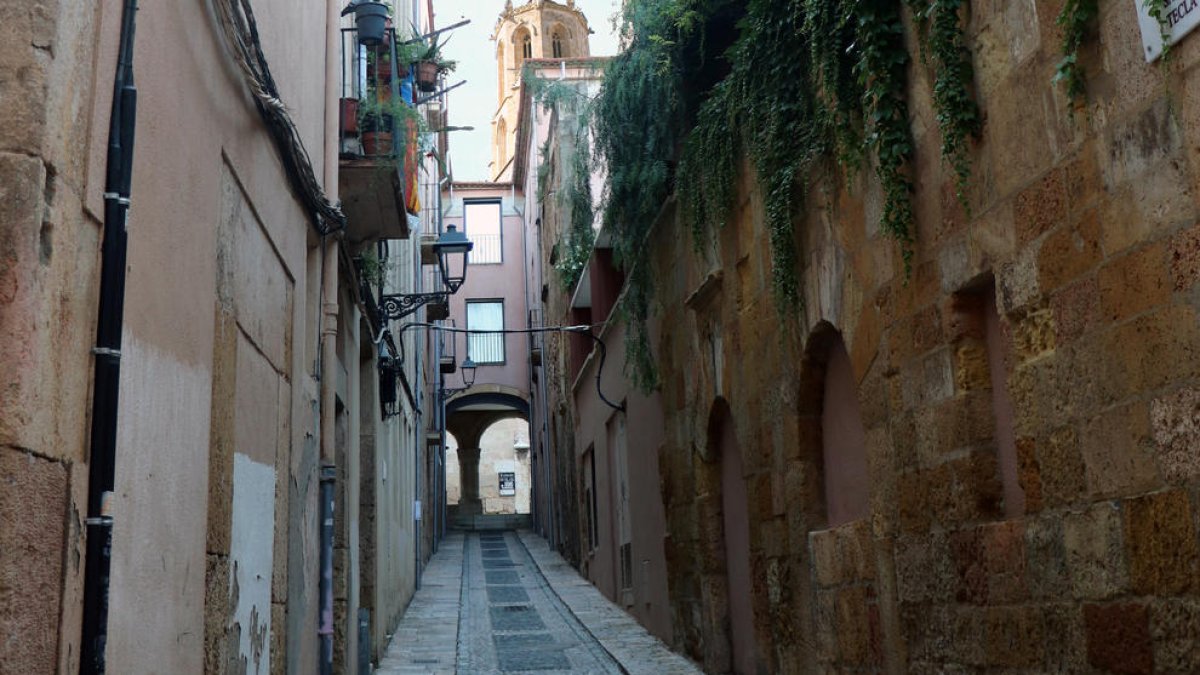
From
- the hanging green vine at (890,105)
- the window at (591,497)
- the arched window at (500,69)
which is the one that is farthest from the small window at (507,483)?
the hanging green vine at (890,105)

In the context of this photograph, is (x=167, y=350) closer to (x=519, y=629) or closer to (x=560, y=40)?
(x=519, y=629)

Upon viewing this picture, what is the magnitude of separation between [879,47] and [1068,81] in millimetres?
1430

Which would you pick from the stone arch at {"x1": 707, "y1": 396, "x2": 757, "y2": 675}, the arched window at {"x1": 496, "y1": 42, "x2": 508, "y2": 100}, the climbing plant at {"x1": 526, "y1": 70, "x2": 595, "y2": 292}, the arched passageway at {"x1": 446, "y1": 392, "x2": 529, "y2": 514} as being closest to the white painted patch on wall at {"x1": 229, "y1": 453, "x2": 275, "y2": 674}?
the stone arch at {"x1": 707, "y1": 396, "x2": 757, "y2": 675}

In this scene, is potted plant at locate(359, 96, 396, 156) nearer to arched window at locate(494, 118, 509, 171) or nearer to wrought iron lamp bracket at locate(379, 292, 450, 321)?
wrought iron lamp bracket at locate(379, 292, 450, 321)

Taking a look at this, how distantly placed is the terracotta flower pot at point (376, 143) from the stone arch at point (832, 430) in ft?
10.9

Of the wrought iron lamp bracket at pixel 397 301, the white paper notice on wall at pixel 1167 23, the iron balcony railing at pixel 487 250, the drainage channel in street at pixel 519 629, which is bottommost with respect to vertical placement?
the drainage channel in street at pixel 519 629

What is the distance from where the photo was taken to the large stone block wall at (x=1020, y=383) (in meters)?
3.42

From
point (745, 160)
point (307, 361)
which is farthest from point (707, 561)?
point (307, 361)

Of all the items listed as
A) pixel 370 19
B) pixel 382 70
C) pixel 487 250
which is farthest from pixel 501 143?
pixel 370 19

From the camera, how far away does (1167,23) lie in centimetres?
329

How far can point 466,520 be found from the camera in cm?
3403

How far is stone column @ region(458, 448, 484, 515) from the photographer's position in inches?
1427

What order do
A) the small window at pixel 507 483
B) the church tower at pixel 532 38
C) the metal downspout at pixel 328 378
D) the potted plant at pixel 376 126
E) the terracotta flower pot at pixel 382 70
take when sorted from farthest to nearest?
1. the church tower at pixel 532 38
2. the small window at pixel 507 483
3. the terracotta flower pot at pixel 382 70
4. the potted plant at pixel 376 126
5. the metal downspout at pixel 328 378

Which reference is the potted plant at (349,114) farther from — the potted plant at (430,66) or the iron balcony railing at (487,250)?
the iron balcony railing at (487,250)
